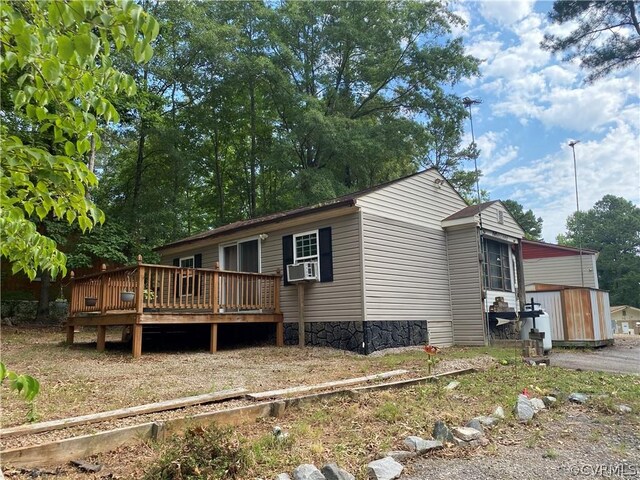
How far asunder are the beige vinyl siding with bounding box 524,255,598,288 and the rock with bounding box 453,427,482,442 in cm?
1694

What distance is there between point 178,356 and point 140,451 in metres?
5.23

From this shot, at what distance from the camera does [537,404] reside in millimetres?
4867

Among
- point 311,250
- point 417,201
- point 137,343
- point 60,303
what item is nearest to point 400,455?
point 137,343

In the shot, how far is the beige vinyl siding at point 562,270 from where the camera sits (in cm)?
1878

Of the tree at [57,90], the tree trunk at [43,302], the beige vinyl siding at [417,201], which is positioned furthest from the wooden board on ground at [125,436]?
the tree trunk at [43,302]

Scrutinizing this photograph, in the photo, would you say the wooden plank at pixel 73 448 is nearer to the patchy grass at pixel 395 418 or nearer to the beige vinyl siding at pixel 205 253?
Answer: the patchy grass at pixel 395 418

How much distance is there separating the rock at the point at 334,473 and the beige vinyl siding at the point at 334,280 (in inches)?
249

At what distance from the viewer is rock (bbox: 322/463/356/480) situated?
2.88 meters

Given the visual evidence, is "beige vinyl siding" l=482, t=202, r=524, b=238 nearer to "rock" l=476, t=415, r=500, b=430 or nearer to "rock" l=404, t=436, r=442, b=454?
"rock" l=476, t=415, r=500, b=430

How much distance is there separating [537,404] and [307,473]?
311cm

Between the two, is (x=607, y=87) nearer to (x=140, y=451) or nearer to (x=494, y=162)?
(x=494, y=162)

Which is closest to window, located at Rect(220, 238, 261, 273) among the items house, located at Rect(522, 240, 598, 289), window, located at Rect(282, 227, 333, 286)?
window, located at Rect(282, 227, 333, 286)

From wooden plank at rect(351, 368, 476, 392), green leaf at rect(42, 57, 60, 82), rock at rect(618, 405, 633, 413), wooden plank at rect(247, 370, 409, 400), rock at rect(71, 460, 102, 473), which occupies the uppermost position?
green leaf at rect(42, 57, 60, 82)

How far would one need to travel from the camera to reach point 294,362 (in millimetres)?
7711
